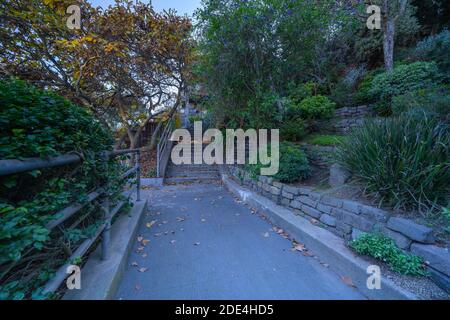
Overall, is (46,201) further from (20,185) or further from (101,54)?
(101,54)

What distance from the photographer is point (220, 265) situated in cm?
212

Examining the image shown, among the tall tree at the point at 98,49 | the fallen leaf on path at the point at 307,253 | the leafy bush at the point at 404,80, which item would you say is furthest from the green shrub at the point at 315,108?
the fallen leaf on path at the point at 307,253

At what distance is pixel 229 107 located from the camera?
5.70 metres

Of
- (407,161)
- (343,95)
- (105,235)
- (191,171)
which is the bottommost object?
(105,235)

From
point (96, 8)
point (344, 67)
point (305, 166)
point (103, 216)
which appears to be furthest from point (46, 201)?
point (344, 67)

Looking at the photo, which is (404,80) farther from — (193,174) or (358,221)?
(193,174)

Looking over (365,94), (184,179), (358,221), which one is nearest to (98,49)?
(184,179)

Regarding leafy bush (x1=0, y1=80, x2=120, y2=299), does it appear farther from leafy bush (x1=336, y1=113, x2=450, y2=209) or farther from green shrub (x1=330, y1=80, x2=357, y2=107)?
green shrub (x1=330, y1=80, x2=357, y2=107)

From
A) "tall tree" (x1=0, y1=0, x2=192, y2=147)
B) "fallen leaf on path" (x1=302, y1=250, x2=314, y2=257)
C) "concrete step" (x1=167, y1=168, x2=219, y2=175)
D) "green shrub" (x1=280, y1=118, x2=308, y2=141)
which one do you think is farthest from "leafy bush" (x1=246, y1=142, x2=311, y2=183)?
"tall tree" (x1=0, y1=0, x2=192, y2=147)

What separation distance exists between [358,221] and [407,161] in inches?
32.0

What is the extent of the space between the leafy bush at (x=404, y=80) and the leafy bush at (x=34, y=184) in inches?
274

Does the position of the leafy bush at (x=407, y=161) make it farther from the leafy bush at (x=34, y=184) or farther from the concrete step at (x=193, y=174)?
the concrete step at (x=193, y=174)

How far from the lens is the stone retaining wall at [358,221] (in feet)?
5.20

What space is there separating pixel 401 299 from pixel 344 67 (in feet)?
31.8
